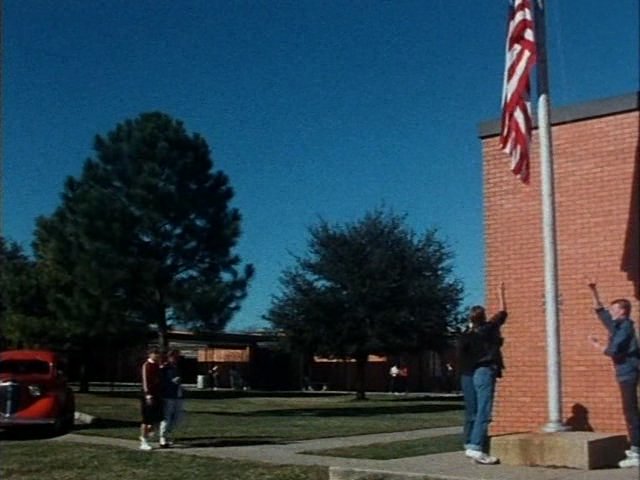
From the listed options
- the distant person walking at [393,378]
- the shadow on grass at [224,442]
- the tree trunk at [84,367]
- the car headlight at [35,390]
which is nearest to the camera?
the shadow on grass at [224,442]

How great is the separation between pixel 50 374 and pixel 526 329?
1183cm

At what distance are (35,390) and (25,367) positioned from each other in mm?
1420

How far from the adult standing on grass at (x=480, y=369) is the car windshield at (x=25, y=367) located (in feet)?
39.7

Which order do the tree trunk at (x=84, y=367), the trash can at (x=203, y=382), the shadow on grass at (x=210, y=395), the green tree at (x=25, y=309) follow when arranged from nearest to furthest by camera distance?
1. the green tree at (x=25, y=309)
2. the tree trunk at (x=84, y=367)
3. the shadow on grass at (x=210, y=395)
4. the trash can at (x=203, y=382)

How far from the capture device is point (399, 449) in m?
15.6

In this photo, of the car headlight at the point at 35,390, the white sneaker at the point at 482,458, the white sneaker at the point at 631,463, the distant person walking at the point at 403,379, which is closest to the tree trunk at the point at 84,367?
the distant person walking at the point at 403,379

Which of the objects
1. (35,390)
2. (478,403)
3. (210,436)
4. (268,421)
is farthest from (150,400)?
(268,421)

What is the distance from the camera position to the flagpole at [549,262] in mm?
11344

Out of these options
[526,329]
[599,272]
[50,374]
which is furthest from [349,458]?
[50,374]

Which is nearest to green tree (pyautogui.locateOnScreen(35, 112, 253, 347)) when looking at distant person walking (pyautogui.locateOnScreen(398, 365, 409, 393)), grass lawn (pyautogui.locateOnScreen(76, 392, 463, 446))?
grass lawn (pyautogui.locateOnScreen(76, 392, 463, 446))

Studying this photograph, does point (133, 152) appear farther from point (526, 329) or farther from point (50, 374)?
point (526, 329)

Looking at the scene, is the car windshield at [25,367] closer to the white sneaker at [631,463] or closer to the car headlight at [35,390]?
the car headlight at [35,390]

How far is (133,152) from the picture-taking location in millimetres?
35281

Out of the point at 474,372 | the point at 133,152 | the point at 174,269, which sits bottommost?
the point at 474,372
